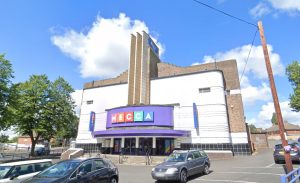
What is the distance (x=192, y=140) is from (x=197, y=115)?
339cm

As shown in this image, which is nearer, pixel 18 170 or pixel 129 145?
pixel 18 170

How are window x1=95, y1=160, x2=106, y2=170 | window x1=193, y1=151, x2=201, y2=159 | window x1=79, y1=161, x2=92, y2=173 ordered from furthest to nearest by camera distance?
window x1=193, y1=151, x2=201, y2=159
window x1=95, y1=160, x2=106, y2=170
window x1=79, y1=161, x2=92, y2=173

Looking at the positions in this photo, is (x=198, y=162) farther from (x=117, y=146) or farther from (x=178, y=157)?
(x=117, y=146)

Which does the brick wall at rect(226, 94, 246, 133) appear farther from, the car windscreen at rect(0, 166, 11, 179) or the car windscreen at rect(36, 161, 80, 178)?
the car windscreen at rect(0, 166, 11, 179)

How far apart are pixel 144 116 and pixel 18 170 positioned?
20283 millimetres

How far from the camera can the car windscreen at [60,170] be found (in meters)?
7.85

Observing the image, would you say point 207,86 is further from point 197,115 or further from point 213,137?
point 213,137

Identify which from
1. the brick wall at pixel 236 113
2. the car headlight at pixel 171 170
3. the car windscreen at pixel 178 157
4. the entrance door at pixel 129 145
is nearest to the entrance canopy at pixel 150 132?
the entrance door at pixel 129 145

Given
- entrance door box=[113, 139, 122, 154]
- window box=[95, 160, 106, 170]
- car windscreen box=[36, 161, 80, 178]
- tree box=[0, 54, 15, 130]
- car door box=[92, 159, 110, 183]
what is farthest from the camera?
entrance door box=[113, 139, 122, 154]

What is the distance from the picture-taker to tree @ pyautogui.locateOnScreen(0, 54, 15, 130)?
24.1 metres

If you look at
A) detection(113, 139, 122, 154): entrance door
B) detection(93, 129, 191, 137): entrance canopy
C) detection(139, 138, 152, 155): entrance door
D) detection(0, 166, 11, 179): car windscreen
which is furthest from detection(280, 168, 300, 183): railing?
detection(113, 139, 122, 154): entrance door

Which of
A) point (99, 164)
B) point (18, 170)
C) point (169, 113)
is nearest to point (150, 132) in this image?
point (169, 113)

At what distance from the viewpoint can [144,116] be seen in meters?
29.6

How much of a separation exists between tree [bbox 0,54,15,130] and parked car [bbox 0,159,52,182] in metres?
16.8
